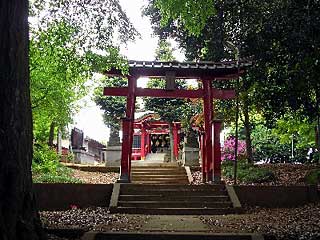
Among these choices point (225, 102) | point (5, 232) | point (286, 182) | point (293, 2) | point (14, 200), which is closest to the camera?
point (5, 232)

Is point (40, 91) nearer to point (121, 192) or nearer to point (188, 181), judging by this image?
point (121, 192)

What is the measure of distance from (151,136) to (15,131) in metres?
32.9

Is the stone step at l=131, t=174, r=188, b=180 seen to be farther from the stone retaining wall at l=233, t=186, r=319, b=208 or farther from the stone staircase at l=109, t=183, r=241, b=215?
the stone retaining wall at l=233, t=186, r=319, b=208

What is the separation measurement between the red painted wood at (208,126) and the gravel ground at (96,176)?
423 centimetres

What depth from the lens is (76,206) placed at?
11.3m

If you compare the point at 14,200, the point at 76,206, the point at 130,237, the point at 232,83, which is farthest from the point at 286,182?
the point at 14,200

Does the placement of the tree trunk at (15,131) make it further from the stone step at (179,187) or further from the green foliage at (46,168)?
the green foliage at (46,168)

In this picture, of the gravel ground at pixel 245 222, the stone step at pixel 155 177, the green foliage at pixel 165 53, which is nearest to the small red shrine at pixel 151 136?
the green foliage at pixel 165 53

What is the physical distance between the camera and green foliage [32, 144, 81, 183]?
1389cm

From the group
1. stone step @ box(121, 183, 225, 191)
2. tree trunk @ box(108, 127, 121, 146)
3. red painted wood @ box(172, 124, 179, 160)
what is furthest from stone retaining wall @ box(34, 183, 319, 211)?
red painted wood @ box(172, 124, 179, 160)

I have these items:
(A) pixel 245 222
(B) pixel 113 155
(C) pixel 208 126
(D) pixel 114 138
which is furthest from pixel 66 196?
(D) pixel 114 138

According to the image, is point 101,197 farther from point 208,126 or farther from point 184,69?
point 184,69

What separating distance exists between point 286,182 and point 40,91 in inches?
340

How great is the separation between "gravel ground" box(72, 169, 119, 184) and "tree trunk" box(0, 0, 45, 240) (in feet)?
36.8
